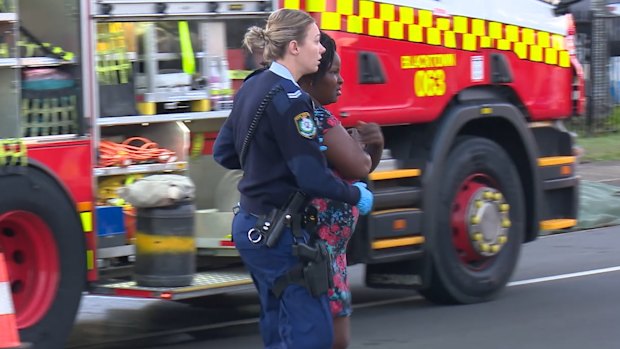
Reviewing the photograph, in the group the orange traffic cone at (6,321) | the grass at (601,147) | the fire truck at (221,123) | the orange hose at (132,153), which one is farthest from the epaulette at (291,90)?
the grass at (601,147)

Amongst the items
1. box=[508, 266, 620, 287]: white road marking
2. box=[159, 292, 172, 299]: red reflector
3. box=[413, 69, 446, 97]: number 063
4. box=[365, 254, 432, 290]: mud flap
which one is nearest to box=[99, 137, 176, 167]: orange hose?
box=[159, 292, 172, 299]: red reflector

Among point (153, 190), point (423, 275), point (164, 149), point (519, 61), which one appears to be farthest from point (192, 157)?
point (519, 61)

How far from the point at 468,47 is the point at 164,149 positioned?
7.74ft

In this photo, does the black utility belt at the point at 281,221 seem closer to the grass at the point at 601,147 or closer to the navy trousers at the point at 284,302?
the navy trousers at the point at 284,302

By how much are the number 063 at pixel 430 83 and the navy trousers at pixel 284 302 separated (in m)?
3.44

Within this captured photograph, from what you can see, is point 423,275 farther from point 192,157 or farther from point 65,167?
point 65,167

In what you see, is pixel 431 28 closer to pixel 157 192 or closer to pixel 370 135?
pixel 157 192

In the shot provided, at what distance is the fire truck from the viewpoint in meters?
6.35

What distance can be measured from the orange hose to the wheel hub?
226 cm

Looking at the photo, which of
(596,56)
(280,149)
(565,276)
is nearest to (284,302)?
(280,149)

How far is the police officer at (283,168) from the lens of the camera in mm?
4555

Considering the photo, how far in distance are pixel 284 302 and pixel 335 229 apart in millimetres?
380

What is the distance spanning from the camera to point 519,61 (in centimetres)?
874

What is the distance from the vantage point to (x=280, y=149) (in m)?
4.61
